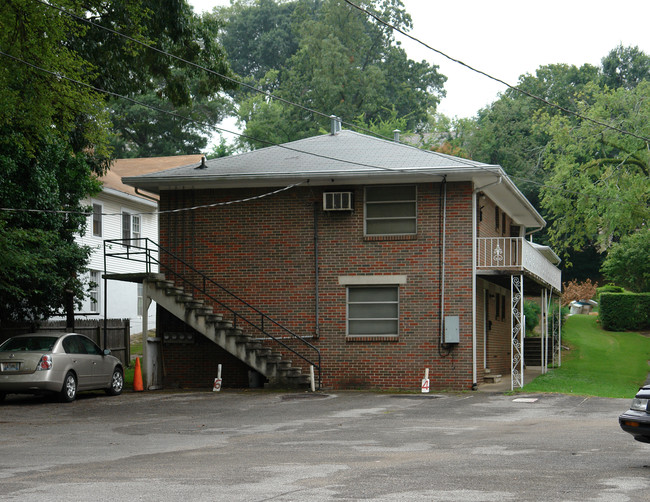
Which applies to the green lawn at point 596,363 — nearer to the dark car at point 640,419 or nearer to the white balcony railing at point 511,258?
the white balcony railing at point 511,258

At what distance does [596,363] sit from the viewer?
34500 mm

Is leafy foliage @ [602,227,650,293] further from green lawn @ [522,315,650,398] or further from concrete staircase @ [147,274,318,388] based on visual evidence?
concrete staircase @ [147,274,318,388]

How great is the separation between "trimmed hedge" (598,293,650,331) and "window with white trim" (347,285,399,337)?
74.9 feet

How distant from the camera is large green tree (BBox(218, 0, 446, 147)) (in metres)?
62.6

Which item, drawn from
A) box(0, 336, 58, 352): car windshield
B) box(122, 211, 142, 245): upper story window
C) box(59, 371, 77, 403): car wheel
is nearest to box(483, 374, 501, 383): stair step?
box(59, 371, 77, 403): car wheel

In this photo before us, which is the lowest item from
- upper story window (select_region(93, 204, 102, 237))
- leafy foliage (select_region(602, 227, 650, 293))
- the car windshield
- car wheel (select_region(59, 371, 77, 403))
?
car wheel (select_region(59, 371, 77, 403))

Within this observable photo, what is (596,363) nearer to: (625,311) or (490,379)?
(490,379)

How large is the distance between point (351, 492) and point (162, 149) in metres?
58.4

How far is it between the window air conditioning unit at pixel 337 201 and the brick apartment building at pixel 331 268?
0.11ft

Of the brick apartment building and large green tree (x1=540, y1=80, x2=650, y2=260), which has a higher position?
large green tree (x1=540, y1=80, x2=650, y2=260)

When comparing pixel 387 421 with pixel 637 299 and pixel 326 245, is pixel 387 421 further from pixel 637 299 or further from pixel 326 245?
pixel 637 299

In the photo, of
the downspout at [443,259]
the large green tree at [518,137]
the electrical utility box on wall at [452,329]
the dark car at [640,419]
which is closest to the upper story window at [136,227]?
the downspout at [443,259]

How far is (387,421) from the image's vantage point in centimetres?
1678

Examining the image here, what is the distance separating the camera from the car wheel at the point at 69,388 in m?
20.4
